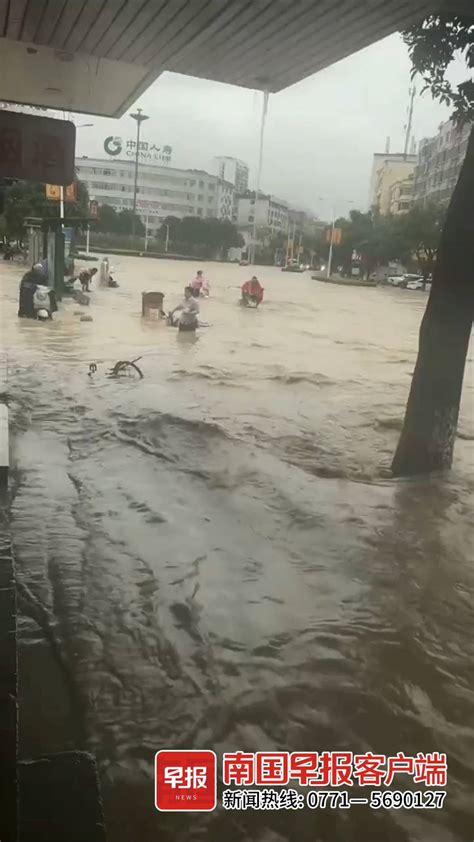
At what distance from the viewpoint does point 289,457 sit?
136 inches

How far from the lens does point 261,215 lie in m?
3.14

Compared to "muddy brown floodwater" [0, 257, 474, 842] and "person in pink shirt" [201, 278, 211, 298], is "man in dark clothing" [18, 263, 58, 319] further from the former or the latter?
"person in pink shirt" [201, 278, 211, 298]

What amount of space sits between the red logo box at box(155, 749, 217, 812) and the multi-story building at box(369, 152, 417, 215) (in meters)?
2.47

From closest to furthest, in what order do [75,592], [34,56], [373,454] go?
[75,592] < [34,56] < [373,454]

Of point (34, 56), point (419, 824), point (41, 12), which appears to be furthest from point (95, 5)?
point (419, 824)

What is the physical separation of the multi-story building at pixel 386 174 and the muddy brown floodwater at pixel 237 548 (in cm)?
41

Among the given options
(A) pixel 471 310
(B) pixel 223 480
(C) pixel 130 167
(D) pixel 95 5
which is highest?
(D) pixel 95 5

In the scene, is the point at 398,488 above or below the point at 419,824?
above

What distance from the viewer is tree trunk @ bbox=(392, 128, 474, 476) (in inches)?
113

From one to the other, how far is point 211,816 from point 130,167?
2.57 metres

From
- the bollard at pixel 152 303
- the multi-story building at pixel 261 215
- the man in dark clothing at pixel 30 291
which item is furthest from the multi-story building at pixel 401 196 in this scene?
the man in dark clothing at pixel 30 291

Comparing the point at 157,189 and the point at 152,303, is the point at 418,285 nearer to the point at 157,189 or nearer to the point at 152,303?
the point at 157,189

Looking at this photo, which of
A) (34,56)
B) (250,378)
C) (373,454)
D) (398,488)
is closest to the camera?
(34,56)

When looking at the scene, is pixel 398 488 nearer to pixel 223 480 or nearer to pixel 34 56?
pixel 223 480
